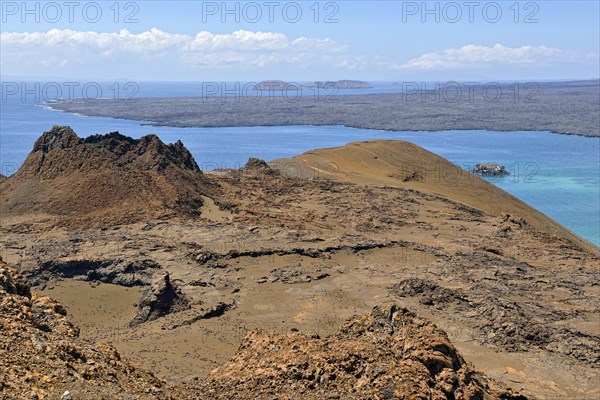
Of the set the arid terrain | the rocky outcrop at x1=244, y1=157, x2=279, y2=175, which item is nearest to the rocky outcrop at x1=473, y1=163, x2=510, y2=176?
the arid terrain

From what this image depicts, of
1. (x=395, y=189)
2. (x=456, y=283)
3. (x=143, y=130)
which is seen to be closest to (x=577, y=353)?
(x=456, y=283)

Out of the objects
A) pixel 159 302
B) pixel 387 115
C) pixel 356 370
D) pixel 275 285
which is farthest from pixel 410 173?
pixel 387 115

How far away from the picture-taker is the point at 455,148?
93.4 meters

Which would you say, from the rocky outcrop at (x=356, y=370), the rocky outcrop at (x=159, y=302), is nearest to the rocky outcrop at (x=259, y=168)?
the rocky outcrop at (x=159, y=302)

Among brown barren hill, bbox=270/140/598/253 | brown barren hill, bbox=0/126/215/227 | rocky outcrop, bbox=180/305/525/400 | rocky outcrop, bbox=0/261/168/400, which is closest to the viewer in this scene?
rocky outcrop, bbox=0/261/168/400

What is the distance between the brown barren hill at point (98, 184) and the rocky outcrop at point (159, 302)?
10.7 meters

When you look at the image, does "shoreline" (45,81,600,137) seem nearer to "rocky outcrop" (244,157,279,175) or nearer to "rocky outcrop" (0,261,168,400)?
"rocky outcrop" (244,157,279,175)

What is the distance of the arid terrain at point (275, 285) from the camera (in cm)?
1095

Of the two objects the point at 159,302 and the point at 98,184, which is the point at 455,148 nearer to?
the point at 98,184

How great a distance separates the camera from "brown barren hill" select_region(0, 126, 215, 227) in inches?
1278

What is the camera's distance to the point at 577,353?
1852 centimetres

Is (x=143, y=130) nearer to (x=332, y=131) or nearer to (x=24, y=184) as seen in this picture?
(x=332, y=131)

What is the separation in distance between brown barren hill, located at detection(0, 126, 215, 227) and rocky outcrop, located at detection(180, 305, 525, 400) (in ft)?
66.8

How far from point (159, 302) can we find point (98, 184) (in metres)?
15.1
